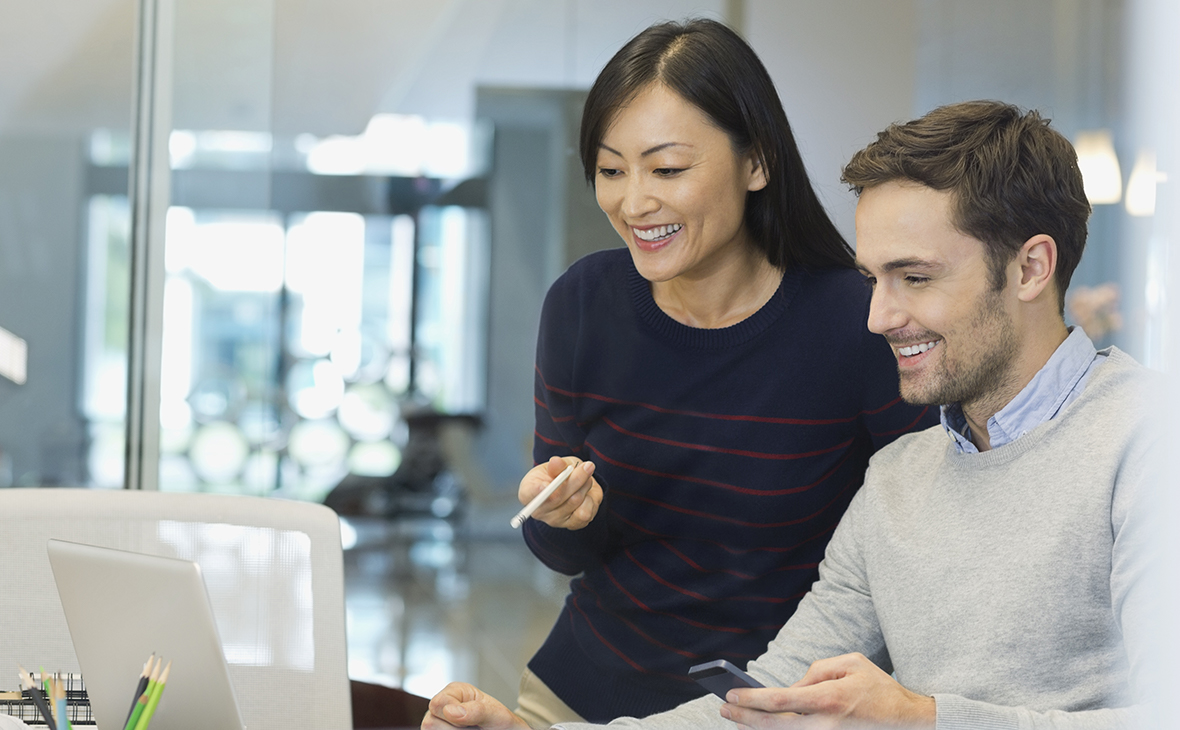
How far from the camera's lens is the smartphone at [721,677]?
931 mm

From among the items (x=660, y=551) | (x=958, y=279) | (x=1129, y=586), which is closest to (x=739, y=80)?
(x=958, y=279)

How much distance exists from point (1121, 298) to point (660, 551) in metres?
2.56

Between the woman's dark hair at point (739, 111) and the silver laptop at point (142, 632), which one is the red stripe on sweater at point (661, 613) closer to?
the woman's dark hair at point (739, 111)

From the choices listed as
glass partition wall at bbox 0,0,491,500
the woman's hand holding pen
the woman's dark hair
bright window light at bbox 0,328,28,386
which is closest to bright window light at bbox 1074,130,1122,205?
glass partition wall at bbox 0,0,491,500

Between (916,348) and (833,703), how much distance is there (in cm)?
43

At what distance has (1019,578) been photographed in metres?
1.10

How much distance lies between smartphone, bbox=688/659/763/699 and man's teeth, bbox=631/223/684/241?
2.08ft

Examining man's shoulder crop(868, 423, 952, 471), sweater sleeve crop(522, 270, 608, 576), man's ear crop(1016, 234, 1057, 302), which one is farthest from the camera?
sweater sleeve crop(522, 270, 608, 576)

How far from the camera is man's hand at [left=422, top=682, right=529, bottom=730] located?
1.08m

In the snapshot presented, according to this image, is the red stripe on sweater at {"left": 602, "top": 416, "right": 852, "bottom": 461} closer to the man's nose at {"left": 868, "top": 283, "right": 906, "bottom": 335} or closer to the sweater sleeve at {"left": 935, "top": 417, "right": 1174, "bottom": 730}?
the man's nose at {"left": 868, "top": 283, "right": 906, "bottom": 335}

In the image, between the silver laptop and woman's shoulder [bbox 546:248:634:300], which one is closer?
the silver laptop

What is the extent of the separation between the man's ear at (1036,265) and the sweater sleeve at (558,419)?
62 centimetres

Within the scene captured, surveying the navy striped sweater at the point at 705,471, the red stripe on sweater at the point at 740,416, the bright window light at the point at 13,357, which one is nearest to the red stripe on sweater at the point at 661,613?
the navy striped sweater at the point at 705,471

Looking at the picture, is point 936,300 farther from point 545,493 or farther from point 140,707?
point 140,707
